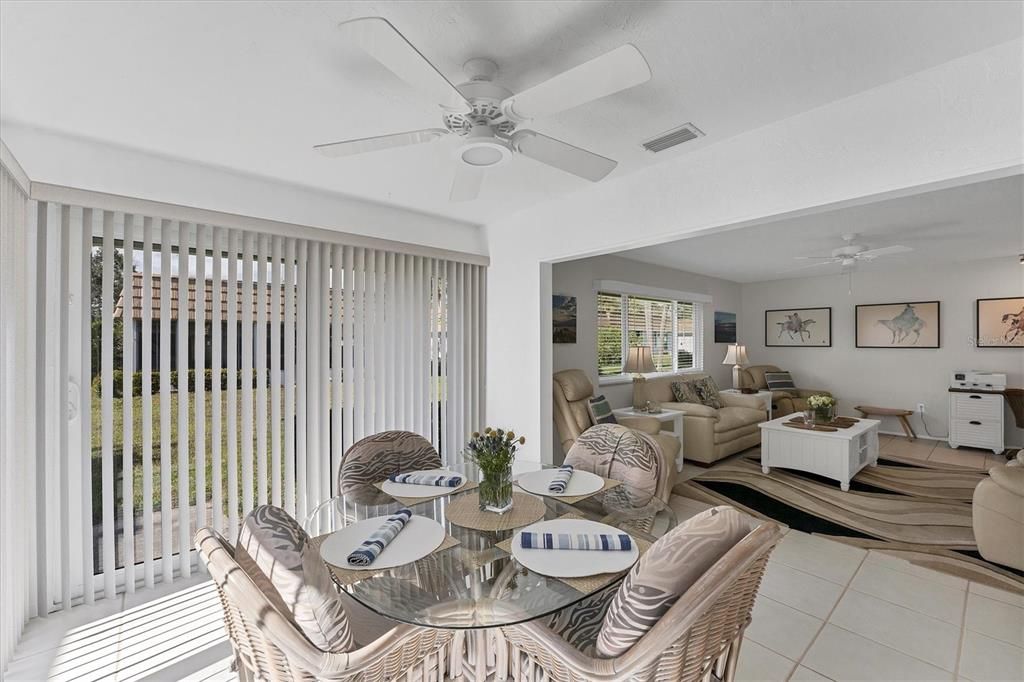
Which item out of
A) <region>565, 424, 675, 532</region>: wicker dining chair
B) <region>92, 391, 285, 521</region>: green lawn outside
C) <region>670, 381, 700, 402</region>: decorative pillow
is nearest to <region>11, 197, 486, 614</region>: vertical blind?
<region>92, 391, 285, 521</region>: green lawn outside

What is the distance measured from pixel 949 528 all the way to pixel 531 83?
4166 mm

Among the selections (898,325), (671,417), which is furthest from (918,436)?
(671,417)

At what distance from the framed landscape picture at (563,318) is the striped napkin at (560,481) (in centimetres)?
252

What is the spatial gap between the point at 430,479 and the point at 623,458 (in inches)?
38.0

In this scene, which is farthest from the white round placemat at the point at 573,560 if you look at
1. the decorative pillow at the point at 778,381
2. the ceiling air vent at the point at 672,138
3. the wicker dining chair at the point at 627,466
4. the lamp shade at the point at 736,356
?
the decorative pillow at the point at 778,381

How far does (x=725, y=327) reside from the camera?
24.3ft

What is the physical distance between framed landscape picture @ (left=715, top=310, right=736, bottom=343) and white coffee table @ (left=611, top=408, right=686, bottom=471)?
2732 mm

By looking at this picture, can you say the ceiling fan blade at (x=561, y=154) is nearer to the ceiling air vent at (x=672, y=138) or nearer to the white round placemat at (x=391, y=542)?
the ceiling air vent at (x=672, y=138)

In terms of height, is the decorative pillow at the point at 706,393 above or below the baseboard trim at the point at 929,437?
above

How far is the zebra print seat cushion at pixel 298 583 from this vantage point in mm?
1153

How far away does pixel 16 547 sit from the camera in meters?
2.09

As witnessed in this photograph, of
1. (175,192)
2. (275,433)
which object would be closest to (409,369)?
(275,433)

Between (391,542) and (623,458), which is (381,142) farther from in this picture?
(623,458)

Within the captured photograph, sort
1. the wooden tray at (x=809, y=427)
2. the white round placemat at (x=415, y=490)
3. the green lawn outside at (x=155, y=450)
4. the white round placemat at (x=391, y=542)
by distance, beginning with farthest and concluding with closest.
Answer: the wooden tray at (x=809, y=427)
the green lawn outside at (x=155, y=450)
the white round placemat at (x=415, y=490)
the white round placemat at (x=391, y=542)
